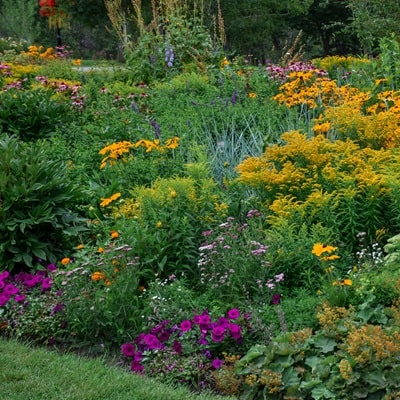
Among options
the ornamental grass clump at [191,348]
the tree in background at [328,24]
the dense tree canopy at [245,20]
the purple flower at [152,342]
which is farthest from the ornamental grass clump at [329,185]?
the tree in background at [328,24]

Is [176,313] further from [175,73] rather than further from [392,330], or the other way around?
[175,73]

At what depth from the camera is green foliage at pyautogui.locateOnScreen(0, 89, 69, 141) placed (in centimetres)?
891

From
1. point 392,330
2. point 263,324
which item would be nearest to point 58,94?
point 263,324

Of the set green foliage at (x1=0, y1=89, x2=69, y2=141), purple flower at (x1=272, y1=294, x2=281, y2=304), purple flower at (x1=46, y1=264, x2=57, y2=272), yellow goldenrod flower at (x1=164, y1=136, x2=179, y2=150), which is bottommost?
purple flower at (x1=272, y1=294, x2=281, y2=304)

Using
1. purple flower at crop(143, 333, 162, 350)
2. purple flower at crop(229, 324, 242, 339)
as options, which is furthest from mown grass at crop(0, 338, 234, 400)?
purple flower at crop(229, 324, 242, 339)

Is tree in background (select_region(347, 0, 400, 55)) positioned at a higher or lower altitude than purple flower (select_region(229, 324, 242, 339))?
higher

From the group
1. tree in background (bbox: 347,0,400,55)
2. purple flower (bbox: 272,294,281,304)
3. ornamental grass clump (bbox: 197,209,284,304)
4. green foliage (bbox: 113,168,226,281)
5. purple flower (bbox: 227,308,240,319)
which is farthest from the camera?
tree in background (bbox: 347,0,400,55)

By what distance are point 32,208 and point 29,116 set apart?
319 cm

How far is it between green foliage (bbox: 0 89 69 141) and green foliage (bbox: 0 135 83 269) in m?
2.61

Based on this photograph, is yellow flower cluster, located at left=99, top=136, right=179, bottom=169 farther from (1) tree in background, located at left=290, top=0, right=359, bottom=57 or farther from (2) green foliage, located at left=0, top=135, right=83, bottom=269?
(1) tree in background, located at left=290, top=0, right=359, bottom=57

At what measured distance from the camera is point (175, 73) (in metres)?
11.8

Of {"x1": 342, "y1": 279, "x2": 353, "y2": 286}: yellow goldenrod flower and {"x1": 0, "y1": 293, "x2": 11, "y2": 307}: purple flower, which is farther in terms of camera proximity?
{"x1": 0, "y1": 293, "x2": 11, "y2": 307}: purple flower

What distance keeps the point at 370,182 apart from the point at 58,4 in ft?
81.6

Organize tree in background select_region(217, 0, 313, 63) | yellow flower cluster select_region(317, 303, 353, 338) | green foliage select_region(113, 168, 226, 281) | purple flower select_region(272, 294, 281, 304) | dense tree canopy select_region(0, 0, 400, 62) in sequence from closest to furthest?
yellow flower cluster select_region(317, 303, 353, 338), purple flower select_region(272, 294, 281, 304), green foliage select_region(113, 168, 226, 281), dense tree canopy select_region(0, 0, 400, 62), tree in background select_region(217, 0, 313, 63)
